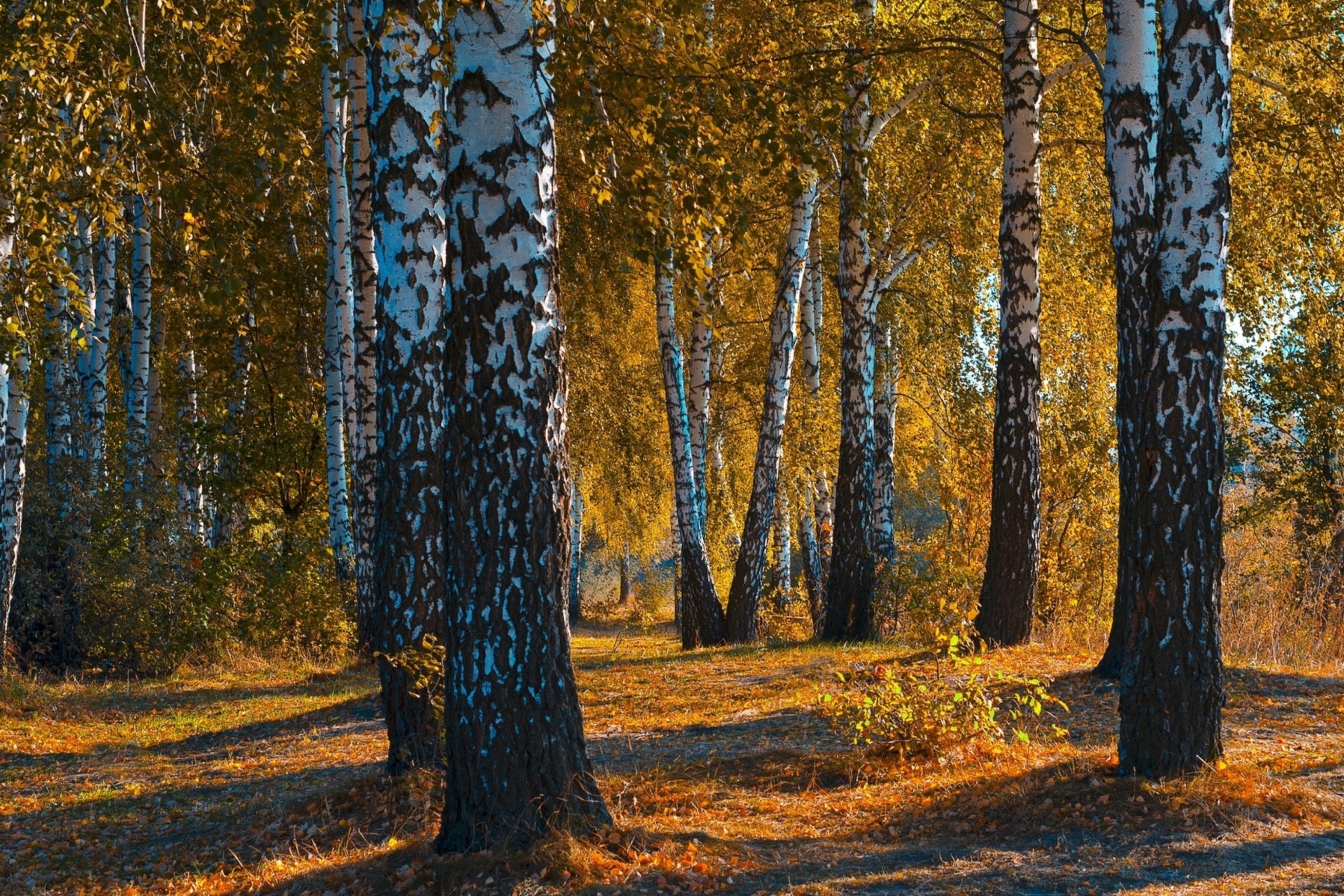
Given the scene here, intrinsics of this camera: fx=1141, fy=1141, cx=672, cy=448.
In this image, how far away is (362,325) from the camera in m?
9.85

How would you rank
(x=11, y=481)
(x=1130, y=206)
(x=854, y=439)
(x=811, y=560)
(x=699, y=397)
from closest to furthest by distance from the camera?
(x=1130, y=206)
(x=11, y=481)
(x=854, y=439)
(x=699, y=397)
(x=811, y=560)

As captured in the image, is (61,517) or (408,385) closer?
(408,385)

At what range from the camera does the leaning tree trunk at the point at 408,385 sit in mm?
6621

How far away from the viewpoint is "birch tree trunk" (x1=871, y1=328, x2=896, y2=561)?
14273mm

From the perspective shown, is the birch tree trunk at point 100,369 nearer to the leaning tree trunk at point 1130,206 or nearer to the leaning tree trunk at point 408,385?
the leaning tree trunk at point 408,385

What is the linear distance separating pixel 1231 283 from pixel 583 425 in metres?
12.8

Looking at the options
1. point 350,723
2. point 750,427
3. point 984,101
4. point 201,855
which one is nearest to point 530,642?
point 201,855

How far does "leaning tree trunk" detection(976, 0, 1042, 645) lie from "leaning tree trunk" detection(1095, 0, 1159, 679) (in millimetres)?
2794

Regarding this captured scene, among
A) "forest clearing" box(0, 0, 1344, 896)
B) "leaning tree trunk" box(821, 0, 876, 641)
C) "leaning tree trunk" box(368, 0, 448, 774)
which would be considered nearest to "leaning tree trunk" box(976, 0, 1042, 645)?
"forest clearing" box(0, 0, 1344, 896)

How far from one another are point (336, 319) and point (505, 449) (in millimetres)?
11117

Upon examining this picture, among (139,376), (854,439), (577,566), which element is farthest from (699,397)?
(577,566)

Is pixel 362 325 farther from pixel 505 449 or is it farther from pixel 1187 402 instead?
pixel 1187 402

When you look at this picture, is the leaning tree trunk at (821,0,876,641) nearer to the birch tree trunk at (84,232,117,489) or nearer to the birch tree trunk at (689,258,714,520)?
the birch tree trunk at (689,258,714,520)

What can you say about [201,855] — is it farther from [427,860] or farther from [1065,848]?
[1065,848]
